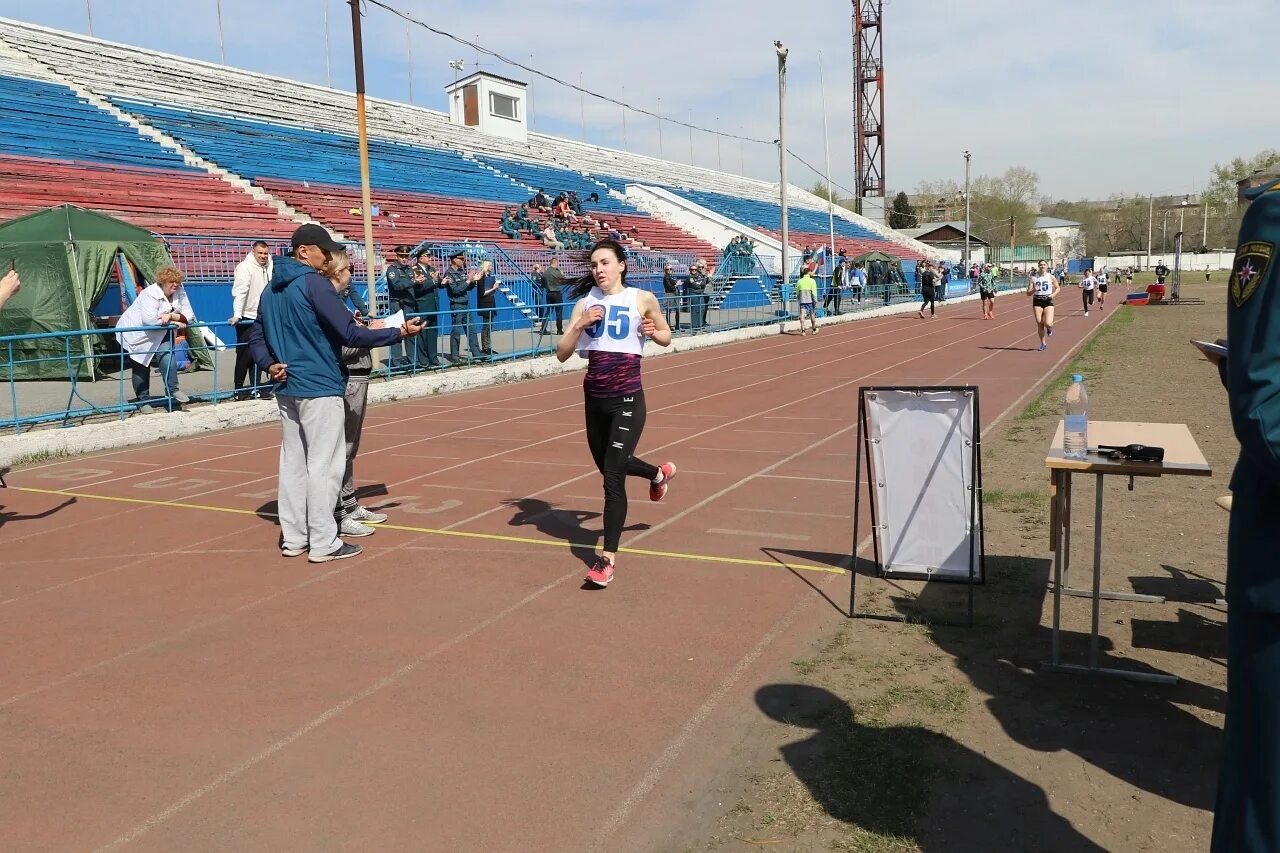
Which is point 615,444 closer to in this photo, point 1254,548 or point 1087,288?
point 1254,548

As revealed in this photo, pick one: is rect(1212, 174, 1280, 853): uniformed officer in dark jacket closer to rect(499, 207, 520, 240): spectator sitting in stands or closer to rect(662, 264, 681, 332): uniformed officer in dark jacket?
rect(662, 264, 681, 332): uniformed officer in dark jacket

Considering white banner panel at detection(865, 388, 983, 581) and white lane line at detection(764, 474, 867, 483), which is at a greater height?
white banner panel at detection(865, 388, 983, 581)

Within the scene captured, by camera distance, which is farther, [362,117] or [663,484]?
[362,117]

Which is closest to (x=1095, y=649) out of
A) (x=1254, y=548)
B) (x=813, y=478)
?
(x=1254, y=548)

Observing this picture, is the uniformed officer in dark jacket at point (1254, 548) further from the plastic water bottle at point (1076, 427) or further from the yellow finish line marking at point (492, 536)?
the yellow finish line marking at point (492, 536)

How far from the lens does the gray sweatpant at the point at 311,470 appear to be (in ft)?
20.2

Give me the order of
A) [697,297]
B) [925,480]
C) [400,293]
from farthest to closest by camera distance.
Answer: [697,297] < [400,293] < [925,480]

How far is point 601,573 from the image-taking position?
18.0 ft

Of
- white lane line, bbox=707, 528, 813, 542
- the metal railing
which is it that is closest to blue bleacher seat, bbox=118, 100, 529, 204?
the metal railing

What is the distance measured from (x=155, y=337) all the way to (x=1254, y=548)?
11717 millimetres

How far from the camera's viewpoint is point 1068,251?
112562 millimetres

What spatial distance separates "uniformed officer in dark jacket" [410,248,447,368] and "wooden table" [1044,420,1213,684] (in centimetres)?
1247

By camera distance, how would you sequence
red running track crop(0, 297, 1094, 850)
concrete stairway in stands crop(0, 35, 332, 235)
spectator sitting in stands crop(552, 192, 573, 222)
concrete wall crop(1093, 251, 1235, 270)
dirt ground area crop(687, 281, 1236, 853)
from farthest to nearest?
1. concrete wall crop(1093, 251, 1235, 270)
2. spectator sitting in stands crop(552, 192, 573, 222)
3. concrete stairway in stands crop(0, 35, 332, 235)
4. red running track crop(0, 297, 1094, 850)
5. dirt ground area crop(687, 281, 1236, 853)

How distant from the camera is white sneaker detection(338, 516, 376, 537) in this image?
6.70 m
